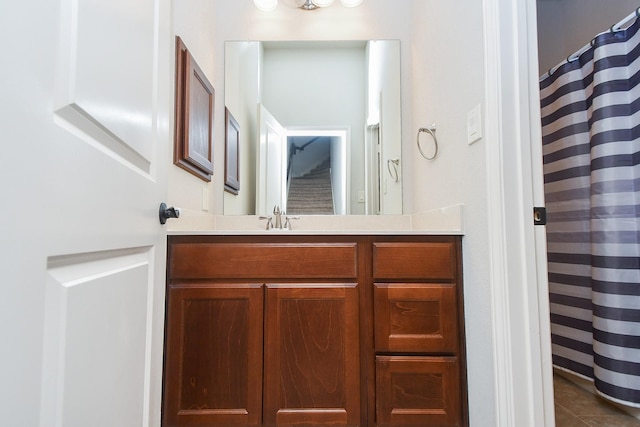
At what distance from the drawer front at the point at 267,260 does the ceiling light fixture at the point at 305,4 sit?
1554 mm

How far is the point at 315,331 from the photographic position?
1.24 meters

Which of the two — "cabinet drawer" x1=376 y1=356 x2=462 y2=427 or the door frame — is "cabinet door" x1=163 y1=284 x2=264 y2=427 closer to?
"cabinet drawer" x1=376 y1=356 x2=462 y2=427

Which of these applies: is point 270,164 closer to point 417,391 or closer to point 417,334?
point 417,334

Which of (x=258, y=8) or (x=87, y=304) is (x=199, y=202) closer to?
(x=87, y=304)

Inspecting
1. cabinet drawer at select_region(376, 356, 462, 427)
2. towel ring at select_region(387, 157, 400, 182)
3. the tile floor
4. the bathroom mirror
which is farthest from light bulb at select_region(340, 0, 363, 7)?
the tile floor

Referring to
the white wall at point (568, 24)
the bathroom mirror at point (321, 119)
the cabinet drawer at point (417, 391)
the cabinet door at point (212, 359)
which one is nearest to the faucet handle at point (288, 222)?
the bathroom mirror at point (321, 119)

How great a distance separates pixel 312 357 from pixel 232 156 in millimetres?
1233

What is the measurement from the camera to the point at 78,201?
528 millimetres

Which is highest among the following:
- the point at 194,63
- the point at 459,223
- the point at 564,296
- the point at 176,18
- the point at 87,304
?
the point at 176,18

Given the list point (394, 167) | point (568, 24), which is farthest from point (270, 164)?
point (568, 24)

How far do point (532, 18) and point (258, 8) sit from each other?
1.59m

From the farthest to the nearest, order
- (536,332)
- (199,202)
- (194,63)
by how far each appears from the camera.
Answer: (199,202), (194,63), (536,332)

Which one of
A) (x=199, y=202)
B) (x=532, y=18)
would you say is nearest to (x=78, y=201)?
(x=199, y=202)

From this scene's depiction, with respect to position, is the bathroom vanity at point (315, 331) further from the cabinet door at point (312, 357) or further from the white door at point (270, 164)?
the white door at point (270, 164)
